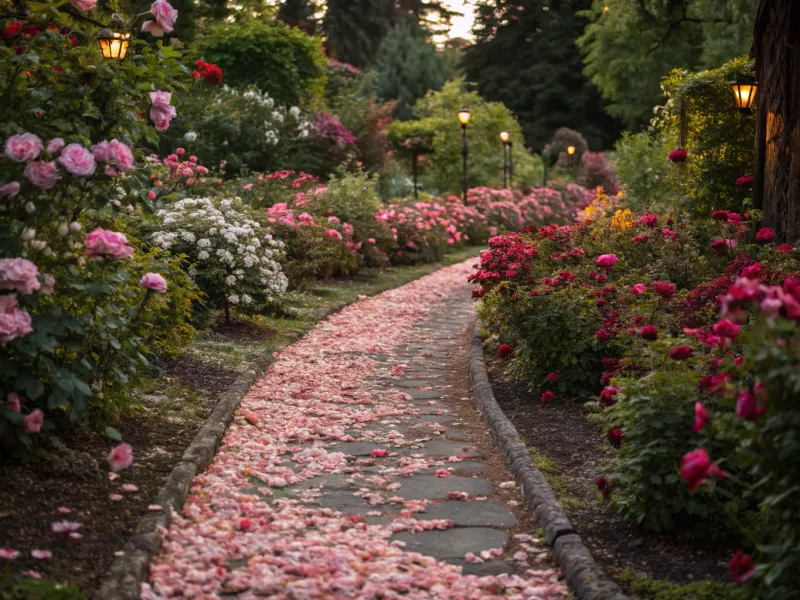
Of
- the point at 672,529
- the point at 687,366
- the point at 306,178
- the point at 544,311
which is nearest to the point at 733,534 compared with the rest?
the point at 672,529

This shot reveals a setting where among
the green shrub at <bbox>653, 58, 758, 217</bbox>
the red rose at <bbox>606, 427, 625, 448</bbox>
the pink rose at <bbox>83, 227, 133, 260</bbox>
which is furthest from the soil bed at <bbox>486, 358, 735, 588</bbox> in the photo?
the green shrub at <bbox>653, 58, 758, 217</bbox>

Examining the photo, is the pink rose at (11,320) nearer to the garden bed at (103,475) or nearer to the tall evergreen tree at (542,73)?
the garden bed at (103,475)

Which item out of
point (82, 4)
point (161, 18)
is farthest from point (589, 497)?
point (82, 4)

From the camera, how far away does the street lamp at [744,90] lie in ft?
33.2

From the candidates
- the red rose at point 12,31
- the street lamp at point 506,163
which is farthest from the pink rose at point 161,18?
the street lamp at point 506,163

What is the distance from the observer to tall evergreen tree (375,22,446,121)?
42.1 meters

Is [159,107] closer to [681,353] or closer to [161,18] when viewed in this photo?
[161,18]

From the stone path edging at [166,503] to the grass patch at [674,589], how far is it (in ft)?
6.28

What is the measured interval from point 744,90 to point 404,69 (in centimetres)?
3338

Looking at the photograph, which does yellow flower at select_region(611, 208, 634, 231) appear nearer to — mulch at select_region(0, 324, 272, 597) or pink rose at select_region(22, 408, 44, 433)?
mulch at select_region(0, 324, 272, 597)

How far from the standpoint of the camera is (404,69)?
42219 mm

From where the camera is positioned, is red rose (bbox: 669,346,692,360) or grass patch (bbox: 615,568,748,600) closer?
grass patch (bbox: 615,568,748,600)

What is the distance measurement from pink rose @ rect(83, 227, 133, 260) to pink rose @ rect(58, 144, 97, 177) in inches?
11.4

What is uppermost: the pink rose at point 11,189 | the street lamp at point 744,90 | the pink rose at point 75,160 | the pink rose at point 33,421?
the street lamp at point 744,90
